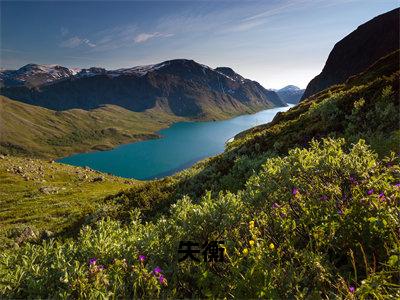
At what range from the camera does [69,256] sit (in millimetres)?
5176

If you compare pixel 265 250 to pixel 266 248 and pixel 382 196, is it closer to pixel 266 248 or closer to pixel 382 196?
pixel 266 248

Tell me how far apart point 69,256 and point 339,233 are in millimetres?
4150

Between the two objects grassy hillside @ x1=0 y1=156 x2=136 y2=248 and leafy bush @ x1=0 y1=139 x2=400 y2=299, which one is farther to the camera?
grassy hillside @ x1=0 y1=156 x2=136 y2=248

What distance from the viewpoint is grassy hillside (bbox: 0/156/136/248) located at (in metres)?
23.5

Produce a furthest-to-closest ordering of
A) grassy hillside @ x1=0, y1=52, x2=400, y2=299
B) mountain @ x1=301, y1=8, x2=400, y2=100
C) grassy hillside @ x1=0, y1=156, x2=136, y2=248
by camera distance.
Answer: mountain @ x1=301, y1=8, x2=400, y2=100
grassy hillside @ x1=0, y1=156, x2=136, y2=248
grassy hillside @ x1=0, y1=52, x2=400, y2=299

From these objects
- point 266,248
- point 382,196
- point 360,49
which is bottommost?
point 266,248

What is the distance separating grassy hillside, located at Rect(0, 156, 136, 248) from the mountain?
404ft

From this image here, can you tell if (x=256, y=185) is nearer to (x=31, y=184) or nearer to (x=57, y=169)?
(x=31, y=184)

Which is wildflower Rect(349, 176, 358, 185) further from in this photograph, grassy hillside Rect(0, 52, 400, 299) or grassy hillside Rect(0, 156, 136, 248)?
grassy hillside Rect(0, 156, 136, 248)

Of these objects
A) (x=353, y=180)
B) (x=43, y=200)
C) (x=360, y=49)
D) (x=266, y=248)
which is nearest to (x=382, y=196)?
(x=353, y=180)

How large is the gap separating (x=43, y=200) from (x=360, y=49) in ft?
531

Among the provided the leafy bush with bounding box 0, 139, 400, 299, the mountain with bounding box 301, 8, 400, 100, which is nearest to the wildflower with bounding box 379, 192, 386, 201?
the leafy bush with bounding box 0, 139, 400, 299

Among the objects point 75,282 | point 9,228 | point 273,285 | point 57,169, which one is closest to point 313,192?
point 273,285

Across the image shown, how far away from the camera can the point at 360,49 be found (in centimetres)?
15850
